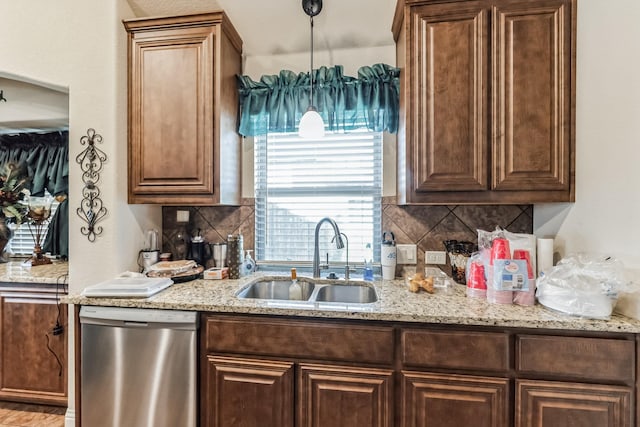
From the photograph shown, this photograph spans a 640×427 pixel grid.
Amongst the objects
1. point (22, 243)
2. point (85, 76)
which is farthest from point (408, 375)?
point (22, 243)

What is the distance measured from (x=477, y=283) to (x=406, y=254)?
521 millimetres

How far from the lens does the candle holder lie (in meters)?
2.32

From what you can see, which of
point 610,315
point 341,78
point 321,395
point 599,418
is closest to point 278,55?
point 341,78

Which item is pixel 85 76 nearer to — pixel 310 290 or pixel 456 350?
pixel 310 290

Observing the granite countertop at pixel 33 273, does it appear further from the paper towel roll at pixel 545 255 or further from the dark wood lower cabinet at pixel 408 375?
the paper towel roll at pixel 545 255

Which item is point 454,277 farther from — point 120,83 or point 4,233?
point 4,233

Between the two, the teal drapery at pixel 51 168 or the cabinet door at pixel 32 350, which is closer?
the cabinet door at pixel 32 350

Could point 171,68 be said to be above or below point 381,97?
above

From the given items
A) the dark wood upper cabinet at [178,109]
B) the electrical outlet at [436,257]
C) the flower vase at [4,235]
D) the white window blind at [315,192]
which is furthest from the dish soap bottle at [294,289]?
the flower vase at [4,235]

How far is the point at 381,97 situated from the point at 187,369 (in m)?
1.91

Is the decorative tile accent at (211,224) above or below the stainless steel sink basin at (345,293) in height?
above

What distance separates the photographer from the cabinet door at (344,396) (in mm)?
1293

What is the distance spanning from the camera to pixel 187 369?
4.67 feet

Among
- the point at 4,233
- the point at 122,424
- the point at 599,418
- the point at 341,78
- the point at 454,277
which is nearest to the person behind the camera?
the point at 599,418
